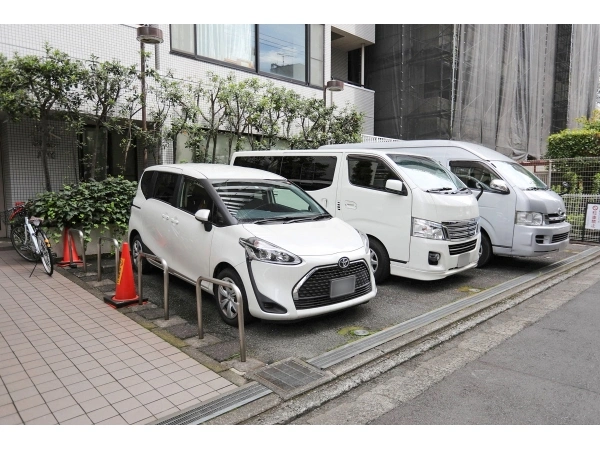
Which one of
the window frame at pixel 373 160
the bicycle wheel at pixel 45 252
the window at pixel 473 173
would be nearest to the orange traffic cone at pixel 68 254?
the bicycle wheel at pixel 45 252

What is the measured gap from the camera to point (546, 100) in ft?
73.3

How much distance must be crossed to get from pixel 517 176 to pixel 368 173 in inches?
120

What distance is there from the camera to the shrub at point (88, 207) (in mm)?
7273

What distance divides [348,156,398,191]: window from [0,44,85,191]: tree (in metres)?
4.90

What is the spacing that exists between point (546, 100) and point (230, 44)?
18.1m

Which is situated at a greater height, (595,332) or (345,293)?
(345,293)

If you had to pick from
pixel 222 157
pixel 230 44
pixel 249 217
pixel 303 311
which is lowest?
pixel 303 311

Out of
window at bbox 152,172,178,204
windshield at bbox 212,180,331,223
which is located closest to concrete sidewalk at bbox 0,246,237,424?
window at bbox 152,172,178,204

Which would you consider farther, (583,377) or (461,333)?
(461,333)

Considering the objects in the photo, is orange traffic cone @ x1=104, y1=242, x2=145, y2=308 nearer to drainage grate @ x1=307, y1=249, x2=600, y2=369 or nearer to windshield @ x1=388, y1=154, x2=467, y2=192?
Result: drainage grate @ x1=307, y1=249, x2=600, y2=369

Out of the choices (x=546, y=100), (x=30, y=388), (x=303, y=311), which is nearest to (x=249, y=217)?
(x=303, y=311)

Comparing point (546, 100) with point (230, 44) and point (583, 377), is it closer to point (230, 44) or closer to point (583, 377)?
point (230, 44)

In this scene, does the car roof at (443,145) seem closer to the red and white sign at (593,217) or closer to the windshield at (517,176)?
the windshield at (517,176)

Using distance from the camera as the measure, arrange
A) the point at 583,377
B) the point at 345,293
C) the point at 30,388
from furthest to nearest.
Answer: the point at 345,293
the point at 583,377
the point at 30,388
